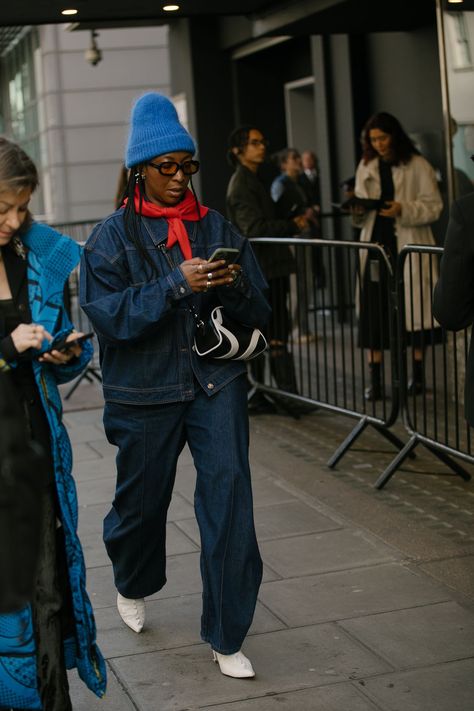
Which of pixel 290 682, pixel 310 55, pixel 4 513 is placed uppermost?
pixel 310 55

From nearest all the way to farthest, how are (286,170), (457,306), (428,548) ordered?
(457,306)
(428,548)
(286,170)

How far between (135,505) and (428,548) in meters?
1.73

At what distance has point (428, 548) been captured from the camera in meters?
5.75

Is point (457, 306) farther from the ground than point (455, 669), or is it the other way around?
point (457, 306)

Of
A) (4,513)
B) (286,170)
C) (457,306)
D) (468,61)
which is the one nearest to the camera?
(4,513)

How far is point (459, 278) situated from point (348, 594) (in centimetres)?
175

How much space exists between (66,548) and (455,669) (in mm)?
1478

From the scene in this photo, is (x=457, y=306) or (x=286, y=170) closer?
(x=457, y=306)

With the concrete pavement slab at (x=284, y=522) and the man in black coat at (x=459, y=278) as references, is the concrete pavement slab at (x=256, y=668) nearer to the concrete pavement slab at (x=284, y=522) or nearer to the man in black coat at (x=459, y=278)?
the man in black coat at (x=459, y=278)

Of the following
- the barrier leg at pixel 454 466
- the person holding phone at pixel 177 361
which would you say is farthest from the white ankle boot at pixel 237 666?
the barrier leg at pixel 454 466

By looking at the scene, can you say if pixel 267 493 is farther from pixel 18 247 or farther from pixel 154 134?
pixel 18 247

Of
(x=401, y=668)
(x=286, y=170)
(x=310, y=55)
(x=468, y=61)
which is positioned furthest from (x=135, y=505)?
(x=310, y=55)

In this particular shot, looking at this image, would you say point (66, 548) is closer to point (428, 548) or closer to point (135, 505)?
point (135, 505)

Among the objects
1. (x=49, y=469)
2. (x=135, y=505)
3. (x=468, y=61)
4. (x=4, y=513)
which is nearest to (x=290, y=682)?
(x=135, y=505)
